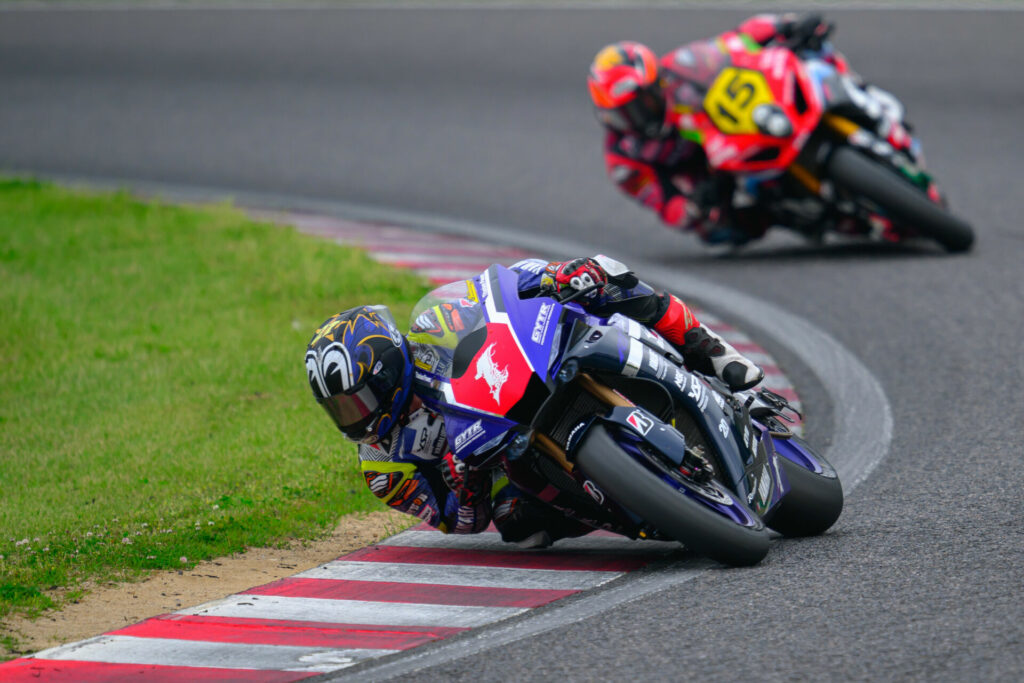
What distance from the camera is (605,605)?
482cm

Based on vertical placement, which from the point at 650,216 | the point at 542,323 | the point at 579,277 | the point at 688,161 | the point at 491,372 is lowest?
the point at 491,372

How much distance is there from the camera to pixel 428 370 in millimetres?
5164

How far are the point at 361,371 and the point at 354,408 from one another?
152mm

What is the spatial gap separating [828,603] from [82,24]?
17301 mm

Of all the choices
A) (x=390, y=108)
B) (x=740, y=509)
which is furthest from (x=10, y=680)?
(x=390, y=108)

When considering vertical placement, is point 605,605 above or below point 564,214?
A: below

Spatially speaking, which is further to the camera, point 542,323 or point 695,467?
point 542,323

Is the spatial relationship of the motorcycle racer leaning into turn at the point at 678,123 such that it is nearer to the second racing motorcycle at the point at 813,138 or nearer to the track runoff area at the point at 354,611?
the second racing motorcycle at the point at 813,138

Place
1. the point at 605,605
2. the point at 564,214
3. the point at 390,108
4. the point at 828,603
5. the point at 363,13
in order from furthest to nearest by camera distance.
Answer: the point at 363,13, the point at 390,108, the point at 564,214, the point at 605,605, the point at 828,603

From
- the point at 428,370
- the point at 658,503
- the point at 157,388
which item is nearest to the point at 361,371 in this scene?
the point at 428,370

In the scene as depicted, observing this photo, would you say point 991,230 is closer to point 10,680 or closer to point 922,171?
point 922,171

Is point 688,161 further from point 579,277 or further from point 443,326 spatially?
point 443,326

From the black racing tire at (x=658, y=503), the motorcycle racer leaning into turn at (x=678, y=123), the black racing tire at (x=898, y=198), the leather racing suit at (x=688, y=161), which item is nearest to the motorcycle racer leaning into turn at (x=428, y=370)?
the black racing tire at (x=658, y=503)

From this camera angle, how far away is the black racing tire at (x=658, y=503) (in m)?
4.73
